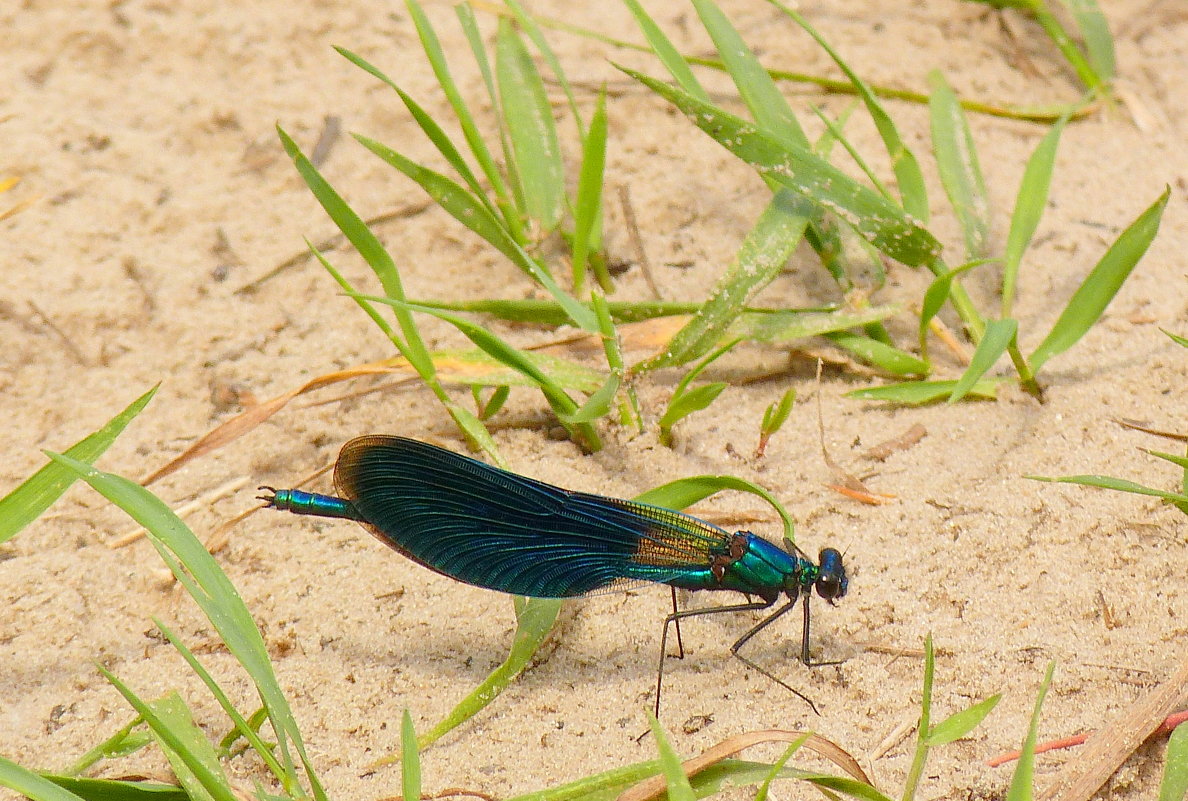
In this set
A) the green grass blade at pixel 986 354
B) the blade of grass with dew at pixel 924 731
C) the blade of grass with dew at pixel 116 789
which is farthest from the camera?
the green grass blade at pixel 986 354

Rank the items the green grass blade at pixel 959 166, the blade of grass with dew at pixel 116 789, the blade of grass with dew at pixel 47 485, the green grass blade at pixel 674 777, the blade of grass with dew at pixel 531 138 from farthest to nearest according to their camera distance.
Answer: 1. the blade of grass with dew at pixel 531 138
2. the green grass blade at pixel 959 166
3. the blade of grass with dew at pixel 47 485
4. the blade of grass with dew at pixel 116 789
5. the green grass blade at pixel 674 777

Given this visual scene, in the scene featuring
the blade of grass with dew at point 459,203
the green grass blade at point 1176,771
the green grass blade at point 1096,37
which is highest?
the green grass blade at point 1096,37

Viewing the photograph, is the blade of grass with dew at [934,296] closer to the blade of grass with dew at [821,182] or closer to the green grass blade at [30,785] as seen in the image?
the blade of grass with dew at [821,182]

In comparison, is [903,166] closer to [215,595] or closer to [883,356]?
[883,356]

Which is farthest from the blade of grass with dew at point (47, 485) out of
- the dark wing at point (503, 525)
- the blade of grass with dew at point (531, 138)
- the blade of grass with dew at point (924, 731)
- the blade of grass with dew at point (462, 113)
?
the blade of grass with dew at point (924, 731)

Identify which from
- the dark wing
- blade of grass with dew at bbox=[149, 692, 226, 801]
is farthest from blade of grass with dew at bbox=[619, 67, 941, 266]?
blade of grass with dew at bbox=[149, 692, 226, 801]

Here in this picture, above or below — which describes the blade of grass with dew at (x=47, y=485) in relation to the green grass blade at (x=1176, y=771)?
below

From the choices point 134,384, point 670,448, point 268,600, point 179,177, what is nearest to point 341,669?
point 268,600

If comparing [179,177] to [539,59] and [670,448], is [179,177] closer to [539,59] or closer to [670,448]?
[539,59]
